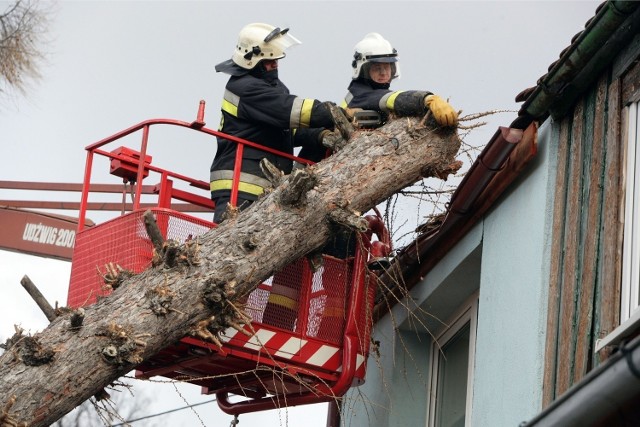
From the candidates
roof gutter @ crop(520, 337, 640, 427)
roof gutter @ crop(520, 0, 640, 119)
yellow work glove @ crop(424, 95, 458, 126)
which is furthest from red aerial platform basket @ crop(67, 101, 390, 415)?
roof gutter @ crop(520, 337, 640, 427)

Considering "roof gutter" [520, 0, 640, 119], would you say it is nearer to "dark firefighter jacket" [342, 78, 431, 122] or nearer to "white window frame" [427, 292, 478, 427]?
"dark firefighter jacket" [342, 78, 431, 122]

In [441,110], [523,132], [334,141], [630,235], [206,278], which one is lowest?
[630,235]

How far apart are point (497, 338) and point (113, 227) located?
2511mm

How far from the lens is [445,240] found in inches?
335

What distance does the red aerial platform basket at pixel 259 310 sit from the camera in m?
7.90

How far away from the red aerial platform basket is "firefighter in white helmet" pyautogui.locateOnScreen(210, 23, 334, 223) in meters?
0.20

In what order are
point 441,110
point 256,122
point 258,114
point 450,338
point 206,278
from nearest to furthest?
point 206,278 < point 441,110 < point 258,114 < point 256,122 < point 450,338

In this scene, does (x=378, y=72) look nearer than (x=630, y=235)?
No

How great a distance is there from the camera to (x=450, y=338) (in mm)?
9148

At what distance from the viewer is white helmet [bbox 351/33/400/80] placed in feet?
28.7

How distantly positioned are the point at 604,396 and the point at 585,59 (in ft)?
8.39

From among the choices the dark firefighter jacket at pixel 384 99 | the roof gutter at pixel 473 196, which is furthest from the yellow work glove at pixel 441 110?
the roof gutter at pixel 473 196

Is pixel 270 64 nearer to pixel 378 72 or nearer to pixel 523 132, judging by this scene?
pixel 378 72

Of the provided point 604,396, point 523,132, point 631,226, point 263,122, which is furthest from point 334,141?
point 604,396
